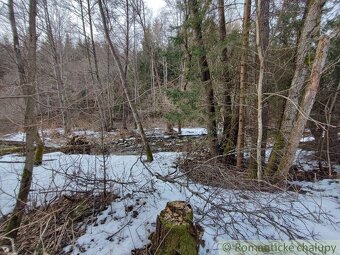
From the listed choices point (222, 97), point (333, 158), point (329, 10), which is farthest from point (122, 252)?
point (333, 158)

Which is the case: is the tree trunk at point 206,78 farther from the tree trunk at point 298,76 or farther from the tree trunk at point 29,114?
the tree trunk at point 29,114

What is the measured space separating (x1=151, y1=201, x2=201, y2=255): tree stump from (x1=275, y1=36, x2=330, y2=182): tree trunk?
2.28 metres

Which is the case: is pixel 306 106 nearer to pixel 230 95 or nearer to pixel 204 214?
pixel 230 95

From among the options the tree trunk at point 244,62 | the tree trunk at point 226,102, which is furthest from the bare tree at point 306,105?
the tree trunk at point 226,102

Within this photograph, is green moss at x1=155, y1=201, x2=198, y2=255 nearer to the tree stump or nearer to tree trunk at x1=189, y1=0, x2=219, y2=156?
the tree stump

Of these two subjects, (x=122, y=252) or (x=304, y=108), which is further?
(x=304, y=108)

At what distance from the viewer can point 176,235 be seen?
2.30m

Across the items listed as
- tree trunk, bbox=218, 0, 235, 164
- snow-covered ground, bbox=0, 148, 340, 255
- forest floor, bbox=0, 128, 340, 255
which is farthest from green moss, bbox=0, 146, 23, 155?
tree trunk, bbox=218, 0, 235, 164

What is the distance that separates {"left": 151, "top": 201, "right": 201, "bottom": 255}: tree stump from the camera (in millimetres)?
2301

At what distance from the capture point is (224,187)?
3.42 metres

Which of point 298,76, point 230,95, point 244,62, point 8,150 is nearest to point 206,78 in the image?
point 230,95

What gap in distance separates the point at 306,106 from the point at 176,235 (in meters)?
3.51

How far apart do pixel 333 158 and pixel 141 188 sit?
599 cm

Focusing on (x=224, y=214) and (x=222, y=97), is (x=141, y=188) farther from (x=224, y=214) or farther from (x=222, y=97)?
(x=222, y=97)
